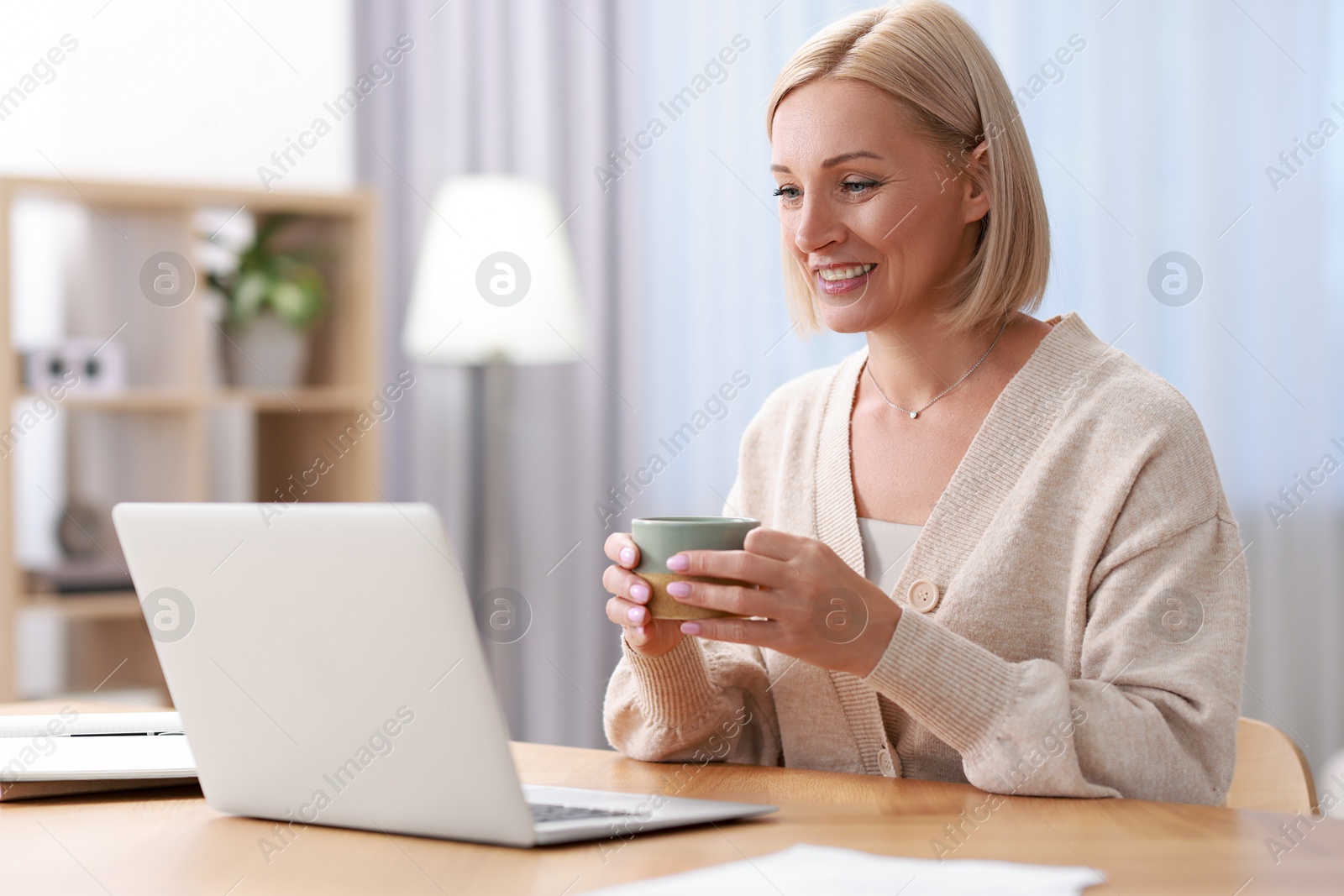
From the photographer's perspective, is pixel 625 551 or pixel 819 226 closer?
pixel 625 551

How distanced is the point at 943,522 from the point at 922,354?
23 centimetres

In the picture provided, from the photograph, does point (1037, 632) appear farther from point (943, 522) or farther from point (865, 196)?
point (865, 196)

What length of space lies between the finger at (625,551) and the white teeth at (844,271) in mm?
464

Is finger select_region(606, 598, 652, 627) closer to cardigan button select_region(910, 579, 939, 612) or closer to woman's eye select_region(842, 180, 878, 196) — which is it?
cardigan button select_region(910, 579, 939, 612)

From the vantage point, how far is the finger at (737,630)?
0.97 m

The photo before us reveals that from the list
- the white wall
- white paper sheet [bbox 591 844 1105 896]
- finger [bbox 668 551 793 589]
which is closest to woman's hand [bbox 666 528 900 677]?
finger [bbox 668 551 793 589]

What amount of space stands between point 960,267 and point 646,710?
0.57 metres

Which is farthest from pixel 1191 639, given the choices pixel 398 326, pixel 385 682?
pixel 398 326

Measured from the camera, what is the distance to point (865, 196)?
132 centimetres

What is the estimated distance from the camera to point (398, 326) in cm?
345

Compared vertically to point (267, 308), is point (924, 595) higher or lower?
lower

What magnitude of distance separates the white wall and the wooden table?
7.77 ft

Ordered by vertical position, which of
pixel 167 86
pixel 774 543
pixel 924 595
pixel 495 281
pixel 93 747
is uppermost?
pixel 167 86

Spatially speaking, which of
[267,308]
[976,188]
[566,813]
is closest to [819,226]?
[976,188]
